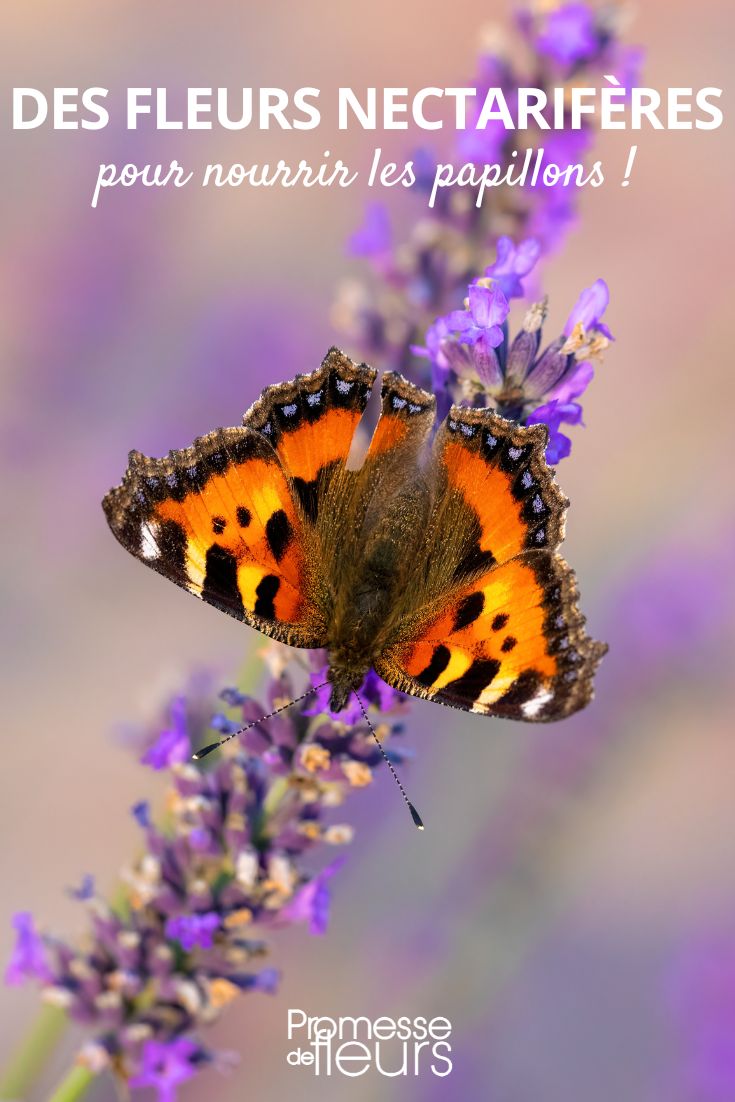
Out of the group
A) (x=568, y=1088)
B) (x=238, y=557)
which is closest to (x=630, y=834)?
(x=568, y=1088)

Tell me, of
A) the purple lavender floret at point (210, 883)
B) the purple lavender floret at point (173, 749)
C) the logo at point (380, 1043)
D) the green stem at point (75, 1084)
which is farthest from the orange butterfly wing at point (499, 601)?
the logo at point (380, 1043)

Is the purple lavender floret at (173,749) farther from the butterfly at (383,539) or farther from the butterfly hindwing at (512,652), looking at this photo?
the butterfly hindwing at (512,652)

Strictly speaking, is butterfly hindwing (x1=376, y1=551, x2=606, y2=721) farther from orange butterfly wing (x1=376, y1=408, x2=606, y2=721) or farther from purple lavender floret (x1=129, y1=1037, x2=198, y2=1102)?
purple lavender floret (x1=129, y1=1037, x2=198, y2=1102)

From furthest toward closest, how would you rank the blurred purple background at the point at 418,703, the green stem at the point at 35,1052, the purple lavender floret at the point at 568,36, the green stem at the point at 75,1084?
the blurred purple background at the point at 418,703, the purple lavender floret at the point at 568,36, the green stem at the point at 35,1052, the green stem at the point at 75,1084

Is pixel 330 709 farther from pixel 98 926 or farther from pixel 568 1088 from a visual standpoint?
pixel 568 1088

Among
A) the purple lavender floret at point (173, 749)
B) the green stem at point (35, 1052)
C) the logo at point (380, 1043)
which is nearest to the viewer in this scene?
the purple lavender floret at point (173, 749)

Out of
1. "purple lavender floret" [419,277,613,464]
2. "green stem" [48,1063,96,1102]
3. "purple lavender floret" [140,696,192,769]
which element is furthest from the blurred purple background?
"purple lavender floret" [419,277,613,464]
